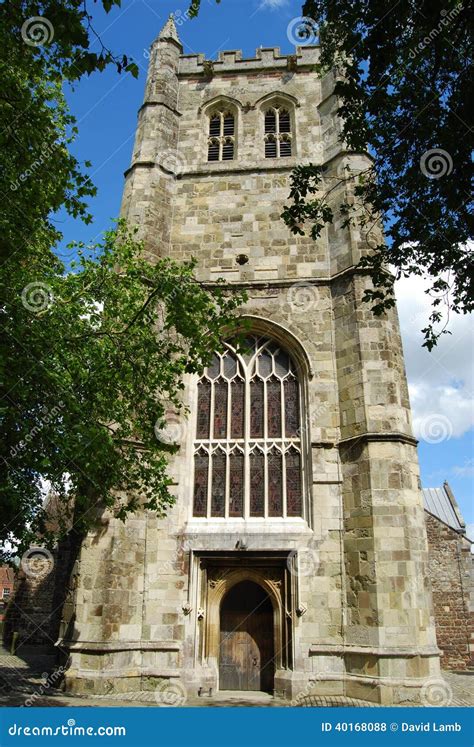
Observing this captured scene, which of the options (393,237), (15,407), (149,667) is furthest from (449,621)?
(15,407)

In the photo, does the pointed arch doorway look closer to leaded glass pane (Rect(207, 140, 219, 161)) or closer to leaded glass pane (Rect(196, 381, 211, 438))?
leaded glass pane (Rect(196, 381, 211, 438))

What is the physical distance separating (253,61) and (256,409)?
11.9 meters

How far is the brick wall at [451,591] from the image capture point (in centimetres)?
1761

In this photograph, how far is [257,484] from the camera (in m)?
12.5

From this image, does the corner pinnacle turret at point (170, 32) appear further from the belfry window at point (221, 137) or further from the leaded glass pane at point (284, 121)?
the leaded glass pane at point (284, 121)

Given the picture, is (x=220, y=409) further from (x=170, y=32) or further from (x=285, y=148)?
(x=170, y=32)

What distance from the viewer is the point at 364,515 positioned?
11.0 m

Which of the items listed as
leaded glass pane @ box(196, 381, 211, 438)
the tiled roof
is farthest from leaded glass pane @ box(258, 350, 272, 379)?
the tiled roof

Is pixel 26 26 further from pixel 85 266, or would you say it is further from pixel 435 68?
pixel 435 68

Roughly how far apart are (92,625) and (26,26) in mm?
9538

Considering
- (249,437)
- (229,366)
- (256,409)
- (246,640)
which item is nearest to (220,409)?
(256,409)

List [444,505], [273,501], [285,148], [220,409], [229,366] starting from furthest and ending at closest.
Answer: [444,505], [285,148], [229,366], [220,409], [273,501]

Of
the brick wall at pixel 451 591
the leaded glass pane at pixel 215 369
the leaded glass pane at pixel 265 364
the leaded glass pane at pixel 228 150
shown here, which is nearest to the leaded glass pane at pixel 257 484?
the leaded glass pane at pixel 265 364

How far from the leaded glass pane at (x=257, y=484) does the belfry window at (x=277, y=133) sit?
9059 mm
